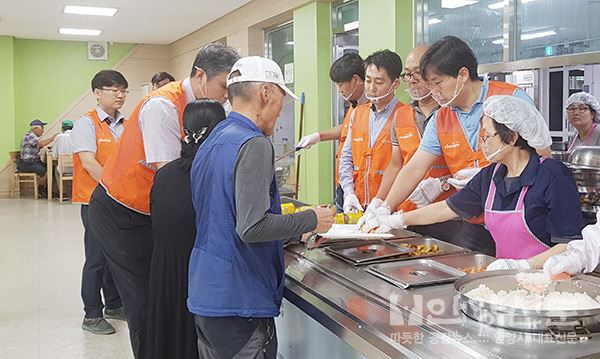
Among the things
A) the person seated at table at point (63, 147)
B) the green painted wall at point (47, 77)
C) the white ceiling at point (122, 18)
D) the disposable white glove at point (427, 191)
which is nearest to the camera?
the disposable white glove at point (427, 191)

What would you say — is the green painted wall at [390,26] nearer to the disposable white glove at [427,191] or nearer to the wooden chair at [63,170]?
the disposable white glove at [427,191]

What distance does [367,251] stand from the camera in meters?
2.24

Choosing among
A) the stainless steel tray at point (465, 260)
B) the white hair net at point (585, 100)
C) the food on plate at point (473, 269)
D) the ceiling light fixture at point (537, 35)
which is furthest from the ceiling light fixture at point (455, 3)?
the food on plate at point (473, 269)

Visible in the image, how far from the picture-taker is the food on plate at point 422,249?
7.13 ft

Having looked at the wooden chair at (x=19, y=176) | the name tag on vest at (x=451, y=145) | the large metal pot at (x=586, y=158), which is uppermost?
the name tag on vest at (x=451, y=145)

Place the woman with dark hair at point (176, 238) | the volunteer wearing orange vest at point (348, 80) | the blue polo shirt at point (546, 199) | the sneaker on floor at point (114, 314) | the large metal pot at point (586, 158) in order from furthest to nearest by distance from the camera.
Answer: the sneaker on floor at point (114, 314) < the volunteer wearing orange vest at point (348, 80) < the large metal pot at point (586, 158) < the woman with dark hair at point (176, 238) < the blue polo shirt at point (546, 199)

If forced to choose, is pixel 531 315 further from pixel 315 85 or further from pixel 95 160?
pixel 315 85

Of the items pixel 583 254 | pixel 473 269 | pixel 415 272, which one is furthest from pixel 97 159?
pixel 583 254

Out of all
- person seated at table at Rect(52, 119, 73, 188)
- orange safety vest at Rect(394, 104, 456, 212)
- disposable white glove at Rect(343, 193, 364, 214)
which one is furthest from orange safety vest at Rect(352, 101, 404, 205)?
person seated at table at Rect(52, 119, 73, 188)

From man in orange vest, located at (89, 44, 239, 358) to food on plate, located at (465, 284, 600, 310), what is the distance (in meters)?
1.47

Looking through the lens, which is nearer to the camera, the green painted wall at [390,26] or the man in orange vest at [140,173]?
the man in orange vest at [140,173]

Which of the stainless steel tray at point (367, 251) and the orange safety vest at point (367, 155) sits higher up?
the orange safety vest at point (367, 155)

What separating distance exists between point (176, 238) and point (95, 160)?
6.32ft

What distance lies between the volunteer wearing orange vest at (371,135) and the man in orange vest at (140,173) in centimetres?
111
